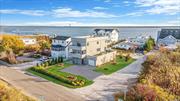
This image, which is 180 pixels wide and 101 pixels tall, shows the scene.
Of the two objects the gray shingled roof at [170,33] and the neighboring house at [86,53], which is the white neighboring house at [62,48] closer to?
the neighboring house at [86,53]

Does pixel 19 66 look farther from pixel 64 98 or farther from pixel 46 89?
pixel 64 98

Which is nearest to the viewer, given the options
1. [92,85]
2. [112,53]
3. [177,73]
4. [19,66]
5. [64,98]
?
[64,98]

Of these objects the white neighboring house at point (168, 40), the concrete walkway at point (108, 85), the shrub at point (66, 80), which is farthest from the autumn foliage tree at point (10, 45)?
the white neighboring house at point (168, 40)

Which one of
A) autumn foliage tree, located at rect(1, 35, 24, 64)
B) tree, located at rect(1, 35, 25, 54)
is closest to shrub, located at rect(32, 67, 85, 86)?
autumn foliage tree, located at rect(1, 35, 24, 64)

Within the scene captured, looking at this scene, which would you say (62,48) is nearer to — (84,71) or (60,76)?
(84,71)

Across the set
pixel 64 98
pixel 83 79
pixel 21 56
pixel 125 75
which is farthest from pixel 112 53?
pixel 64 98

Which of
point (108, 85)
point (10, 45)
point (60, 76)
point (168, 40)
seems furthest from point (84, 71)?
point (168, 40)

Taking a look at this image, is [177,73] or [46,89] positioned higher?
[177,73]
